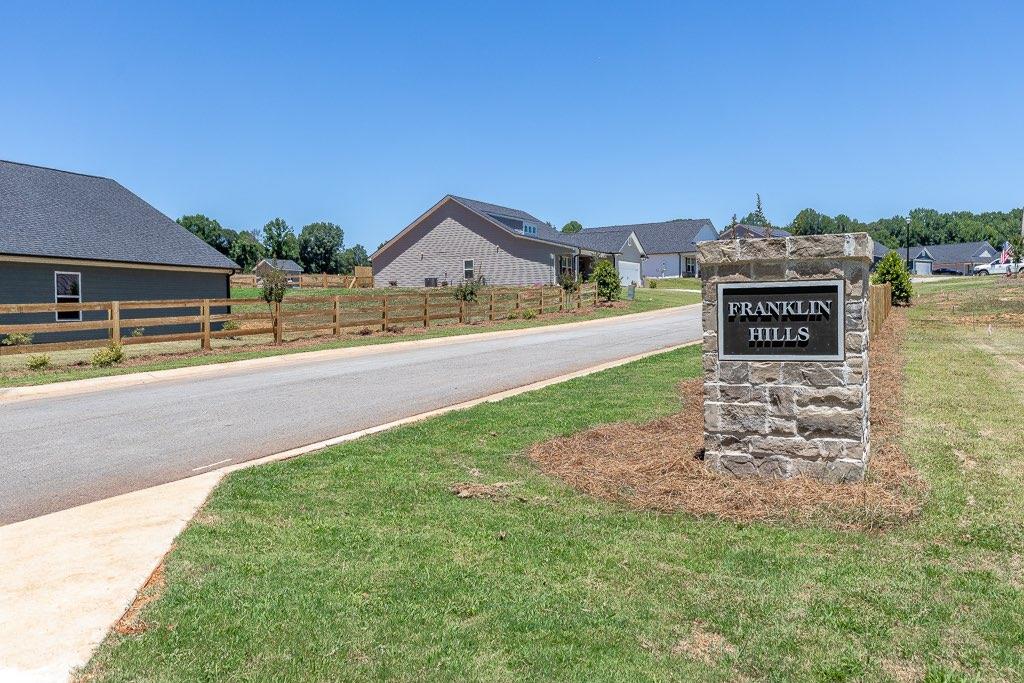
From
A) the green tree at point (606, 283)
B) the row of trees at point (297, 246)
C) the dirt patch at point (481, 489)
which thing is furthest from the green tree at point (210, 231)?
the dirt patch at point (481, 489)

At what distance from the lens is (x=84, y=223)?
80.9ft

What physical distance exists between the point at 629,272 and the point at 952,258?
7601 centimetres

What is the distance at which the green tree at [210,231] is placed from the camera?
347 feet

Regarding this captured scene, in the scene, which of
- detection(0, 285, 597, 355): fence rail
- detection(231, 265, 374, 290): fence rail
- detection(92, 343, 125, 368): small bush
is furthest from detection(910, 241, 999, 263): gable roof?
detection(92, 343, 125, 368): small bush

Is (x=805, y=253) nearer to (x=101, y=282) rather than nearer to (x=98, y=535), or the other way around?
(x=98, y=535)

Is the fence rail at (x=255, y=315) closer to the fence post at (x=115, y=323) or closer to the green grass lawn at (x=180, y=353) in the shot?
the fence post at (x=115, y=323)

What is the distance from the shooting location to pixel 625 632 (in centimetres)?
357

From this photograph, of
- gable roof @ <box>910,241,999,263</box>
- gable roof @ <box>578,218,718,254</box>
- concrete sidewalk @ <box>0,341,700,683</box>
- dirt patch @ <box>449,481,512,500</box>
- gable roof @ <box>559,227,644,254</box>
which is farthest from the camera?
gable roof @ <box>910,241,999,263</box>

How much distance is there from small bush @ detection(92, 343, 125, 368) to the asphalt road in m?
2.94

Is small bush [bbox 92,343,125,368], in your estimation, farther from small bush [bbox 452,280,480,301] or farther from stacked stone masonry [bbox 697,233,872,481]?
stacked stone masonry [bbox 697,233,872,481]

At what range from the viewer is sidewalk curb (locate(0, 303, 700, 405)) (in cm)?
1273

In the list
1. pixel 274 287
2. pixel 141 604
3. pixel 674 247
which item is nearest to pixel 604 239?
pixel 674 247

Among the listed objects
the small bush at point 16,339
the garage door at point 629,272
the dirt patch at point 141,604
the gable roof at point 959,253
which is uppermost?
the gable roof at point 959,253

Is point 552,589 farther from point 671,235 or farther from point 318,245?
point 318,245
